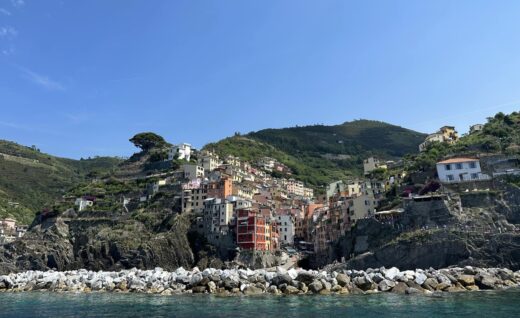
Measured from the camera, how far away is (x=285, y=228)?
239 ft

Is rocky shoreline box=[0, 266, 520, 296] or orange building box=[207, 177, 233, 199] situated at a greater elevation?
orange building box=[207, 177, 233, 199]

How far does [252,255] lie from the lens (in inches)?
2393

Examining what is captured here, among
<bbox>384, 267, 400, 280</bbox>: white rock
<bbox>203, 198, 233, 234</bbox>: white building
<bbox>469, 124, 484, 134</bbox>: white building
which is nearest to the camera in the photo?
<bbox>384, 267, 400, 280</bbox>: white rock

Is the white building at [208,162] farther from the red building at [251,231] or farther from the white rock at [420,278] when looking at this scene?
the white rock at [420,278]

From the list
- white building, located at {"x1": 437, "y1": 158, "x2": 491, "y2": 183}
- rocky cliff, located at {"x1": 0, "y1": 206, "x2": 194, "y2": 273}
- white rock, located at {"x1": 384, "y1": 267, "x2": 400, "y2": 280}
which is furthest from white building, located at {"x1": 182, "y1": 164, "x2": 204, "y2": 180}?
white rock, located at {"x1": 384, "y1": 267, "x2": 400, "y2": 280}

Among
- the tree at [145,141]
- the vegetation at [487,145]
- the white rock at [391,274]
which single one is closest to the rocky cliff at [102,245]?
the tree at [145,141]

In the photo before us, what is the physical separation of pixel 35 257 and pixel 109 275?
2464cm

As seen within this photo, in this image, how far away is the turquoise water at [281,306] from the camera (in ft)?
83.8

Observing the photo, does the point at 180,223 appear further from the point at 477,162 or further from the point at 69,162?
the point at 69,162

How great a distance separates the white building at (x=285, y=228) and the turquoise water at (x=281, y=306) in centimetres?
3702

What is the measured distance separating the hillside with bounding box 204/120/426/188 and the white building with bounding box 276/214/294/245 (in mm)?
41959

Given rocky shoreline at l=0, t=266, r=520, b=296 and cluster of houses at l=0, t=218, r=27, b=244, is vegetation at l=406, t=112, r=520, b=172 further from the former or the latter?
cluster of houses at l=0, t=218, r=27, b=244

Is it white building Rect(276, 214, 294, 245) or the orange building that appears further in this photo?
the orange building

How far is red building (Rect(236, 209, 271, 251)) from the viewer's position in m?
62.8
